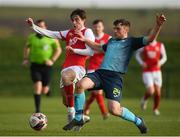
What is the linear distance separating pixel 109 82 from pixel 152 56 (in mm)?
10729

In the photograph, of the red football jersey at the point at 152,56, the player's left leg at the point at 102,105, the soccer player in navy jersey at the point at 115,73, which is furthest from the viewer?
the red football jersey at the point at 152,56

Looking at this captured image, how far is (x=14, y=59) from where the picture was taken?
139ft

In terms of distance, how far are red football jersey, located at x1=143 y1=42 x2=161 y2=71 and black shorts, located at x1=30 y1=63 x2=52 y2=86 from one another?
4599 millimetres

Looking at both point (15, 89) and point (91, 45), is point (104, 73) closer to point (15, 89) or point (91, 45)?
point (91, 45)

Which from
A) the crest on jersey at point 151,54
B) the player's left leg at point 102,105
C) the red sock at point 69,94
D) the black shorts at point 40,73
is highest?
the red sock at point 69,94

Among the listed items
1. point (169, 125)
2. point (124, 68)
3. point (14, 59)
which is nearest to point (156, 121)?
point (169, 125)

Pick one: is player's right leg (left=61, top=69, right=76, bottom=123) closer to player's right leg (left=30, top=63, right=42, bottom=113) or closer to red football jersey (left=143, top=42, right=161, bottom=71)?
player's right leg (left=30, top=63, right=42, bottom=113)

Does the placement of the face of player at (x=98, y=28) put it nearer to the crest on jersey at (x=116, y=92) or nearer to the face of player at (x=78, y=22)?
the face of player at (x=78, y=22)

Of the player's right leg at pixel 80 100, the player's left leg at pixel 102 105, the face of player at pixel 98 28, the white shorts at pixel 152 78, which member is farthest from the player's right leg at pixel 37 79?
the player's right leg at pixel 80 100

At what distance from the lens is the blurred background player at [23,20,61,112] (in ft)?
71.2

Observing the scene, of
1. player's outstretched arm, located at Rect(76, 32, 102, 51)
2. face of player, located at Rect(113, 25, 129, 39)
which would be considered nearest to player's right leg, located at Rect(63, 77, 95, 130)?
player's outstretched arm, located at Rect(76, 32, 102, 51)

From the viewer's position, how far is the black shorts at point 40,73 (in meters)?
21.7

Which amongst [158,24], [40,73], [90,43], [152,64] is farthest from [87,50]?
[152,64]

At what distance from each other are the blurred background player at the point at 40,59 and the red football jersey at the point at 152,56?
4128 mm
